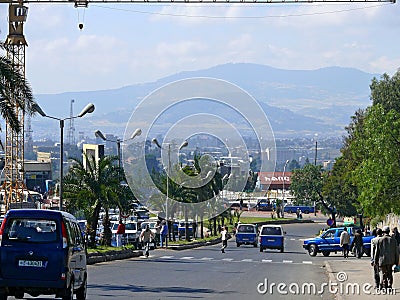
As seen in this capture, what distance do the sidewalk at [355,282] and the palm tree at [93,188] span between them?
46.7 feet

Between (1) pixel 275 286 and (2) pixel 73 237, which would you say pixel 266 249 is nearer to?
(1) pixel 275 286

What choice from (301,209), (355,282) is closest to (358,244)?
(355,282)

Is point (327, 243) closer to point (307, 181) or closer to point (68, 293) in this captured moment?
point (68, 293)

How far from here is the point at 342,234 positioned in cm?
4656

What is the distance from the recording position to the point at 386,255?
21594mm

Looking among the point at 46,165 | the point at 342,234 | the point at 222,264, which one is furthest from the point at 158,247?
the point at 46,165

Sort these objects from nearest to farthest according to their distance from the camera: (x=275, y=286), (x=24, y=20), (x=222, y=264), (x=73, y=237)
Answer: (x=73, y=237) → (x=275, y=286) → (x=222, y=264) → (x=24, y=20)

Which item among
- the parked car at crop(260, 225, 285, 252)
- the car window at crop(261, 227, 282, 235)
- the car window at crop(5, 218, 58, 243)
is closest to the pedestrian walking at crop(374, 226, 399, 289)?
the car window at crop(5, 218, 58, 243)

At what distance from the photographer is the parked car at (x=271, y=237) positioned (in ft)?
176

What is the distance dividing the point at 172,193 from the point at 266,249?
17941 millimetres

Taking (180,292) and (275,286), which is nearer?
(180,292)

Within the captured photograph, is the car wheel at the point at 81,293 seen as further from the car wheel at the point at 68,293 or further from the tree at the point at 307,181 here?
the tree at the point at 307,181

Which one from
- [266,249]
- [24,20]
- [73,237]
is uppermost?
[24,20]

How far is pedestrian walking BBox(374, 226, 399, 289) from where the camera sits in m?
21.6
